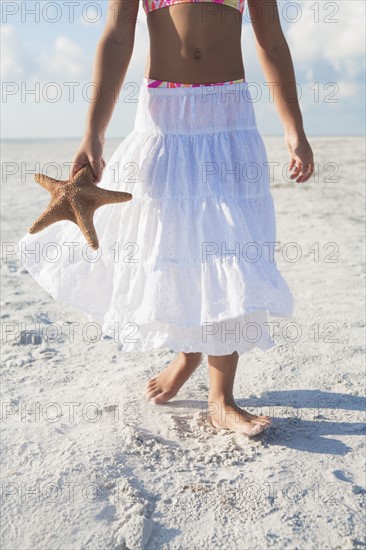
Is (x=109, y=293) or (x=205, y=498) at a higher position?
(x=109, y=293)

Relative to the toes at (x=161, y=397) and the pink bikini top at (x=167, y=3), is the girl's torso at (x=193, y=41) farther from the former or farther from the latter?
the toes at (x=161, y=397)

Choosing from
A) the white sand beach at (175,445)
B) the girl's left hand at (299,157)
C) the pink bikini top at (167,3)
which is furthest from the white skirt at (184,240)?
the white sand beach at (175,445)

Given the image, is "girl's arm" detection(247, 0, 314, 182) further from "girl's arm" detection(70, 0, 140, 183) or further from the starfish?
the starfish

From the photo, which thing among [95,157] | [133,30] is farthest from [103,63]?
[95,157]

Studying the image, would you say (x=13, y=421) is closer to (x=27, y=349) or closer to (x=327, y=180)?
(x=27, y=349)

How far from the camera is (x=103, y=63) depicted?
6.67 feet

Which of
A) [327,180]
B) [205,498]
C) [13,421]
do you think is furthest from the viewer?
[327,180]

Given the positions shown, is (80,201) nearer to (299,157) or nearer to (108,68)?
(108,68)

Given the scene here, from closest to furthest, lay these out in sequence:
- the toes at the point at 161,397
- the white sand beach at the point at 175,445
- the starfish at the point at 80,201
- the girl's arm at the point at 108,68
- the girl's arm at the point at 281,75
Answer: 1. the white sand beach at the point at 175,445
2. the starfish at the point at 80,201
3. the girl's arm at the point at 108,68
4. the girl's arm at the point at 281,75
5. the toes at the point at 161,397

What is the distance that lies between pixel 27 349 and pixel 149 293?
1.20 m

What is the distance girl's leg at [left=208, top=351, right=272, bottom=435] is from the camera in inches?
86.4

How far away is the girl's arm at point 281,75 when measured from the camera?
7.10 feet

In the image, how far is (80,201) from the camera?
1.90 metres

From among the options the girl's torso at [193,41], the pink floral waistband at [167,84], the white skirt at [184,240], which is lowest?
the white skirt at [184,240]
